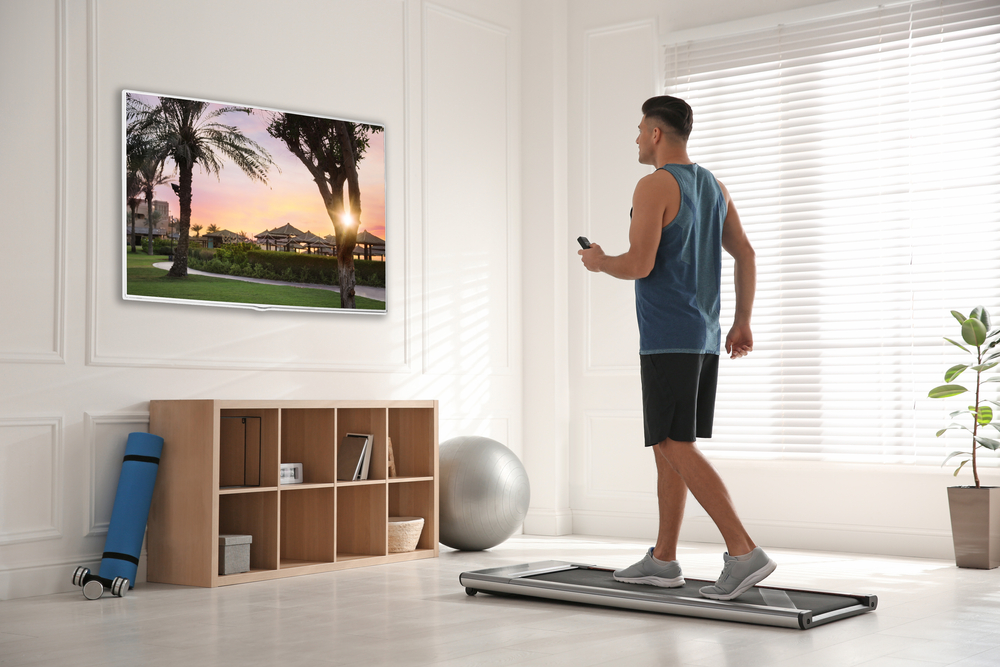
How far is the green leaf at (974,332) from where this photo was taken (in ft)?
13.7

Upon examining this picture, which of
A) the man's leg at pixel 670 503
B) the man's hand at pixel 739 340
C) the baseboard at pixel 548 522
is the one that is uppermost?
the man's hand at pixel 739 340

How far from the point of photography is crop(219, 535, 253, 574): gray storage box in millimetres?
3807

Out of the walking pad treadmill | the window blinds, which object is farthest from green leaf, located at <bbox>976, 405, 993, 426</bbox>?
the walking pad treadmill

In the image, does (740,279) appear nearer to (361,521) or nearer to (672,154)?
(672,154)

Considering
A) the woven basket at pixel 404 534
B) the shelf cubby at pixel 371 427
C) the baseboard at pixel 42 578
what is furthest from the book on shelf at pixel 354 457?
the baseboard at pixel 42 578

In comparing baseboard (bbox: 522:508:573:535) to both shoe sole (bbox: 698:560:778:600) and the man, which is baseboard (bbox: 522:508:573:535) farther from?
shoe sole (bbox: 698:560:778:600)

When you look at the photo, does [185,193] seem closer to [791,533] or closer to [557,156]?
[557,156]

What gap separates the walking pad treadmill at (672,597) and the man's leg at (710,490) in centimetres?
17

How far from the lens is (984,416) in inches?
166

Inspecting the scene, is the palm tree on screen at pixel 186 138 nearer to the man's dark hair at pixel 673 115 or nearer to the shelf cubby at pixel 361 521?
the shelf cubby at pixel 361 521

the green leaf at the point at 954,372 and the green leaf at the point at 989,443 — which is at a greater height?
the green leaf at the point at 954,372

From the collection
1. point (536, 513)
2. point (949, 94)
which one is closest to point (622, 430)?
point (536, 513)

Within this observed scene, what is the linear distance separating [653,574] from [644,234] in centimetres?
107

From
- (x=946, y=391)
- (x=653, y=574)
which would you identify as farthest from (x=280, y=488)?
(x=946, y=391)
